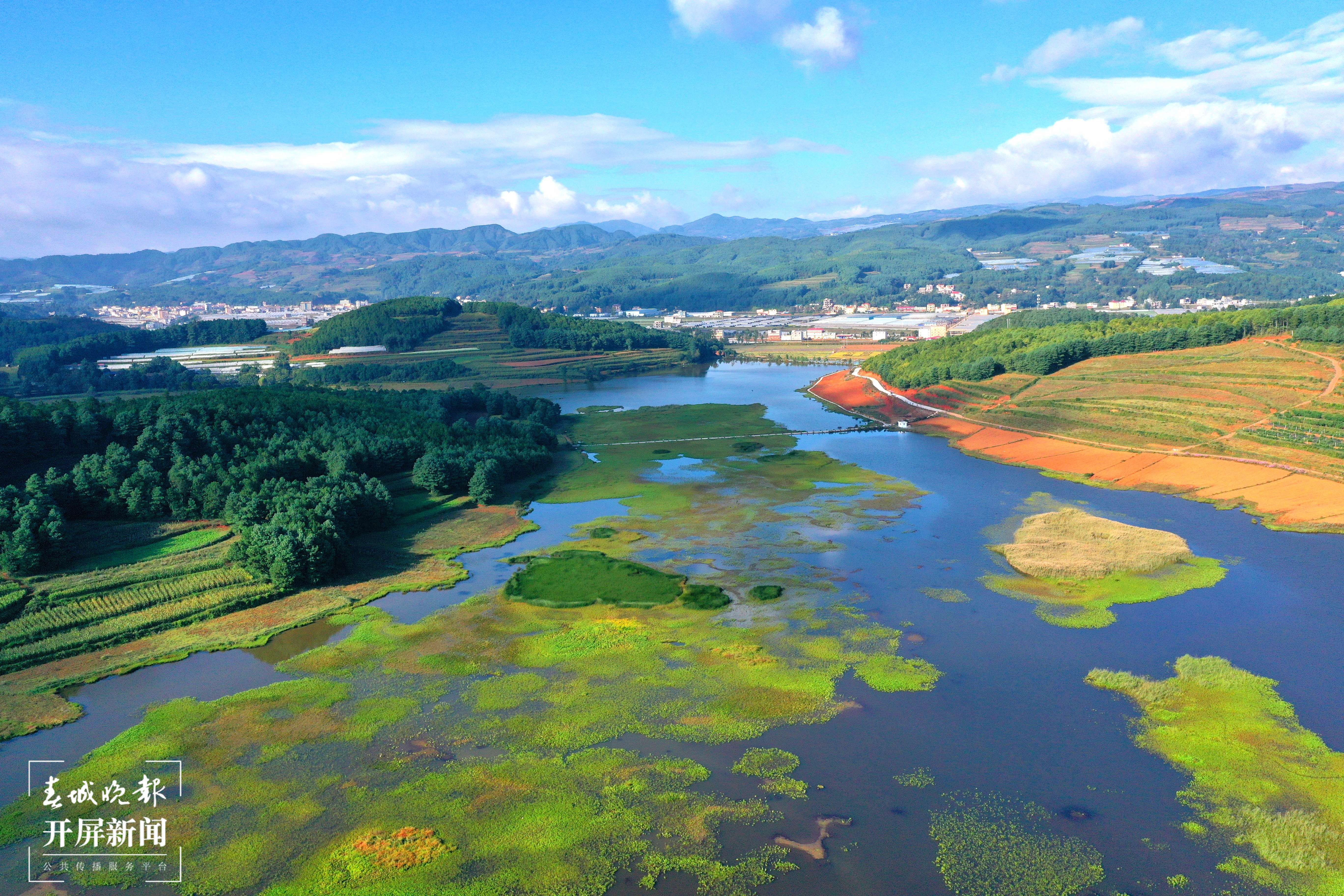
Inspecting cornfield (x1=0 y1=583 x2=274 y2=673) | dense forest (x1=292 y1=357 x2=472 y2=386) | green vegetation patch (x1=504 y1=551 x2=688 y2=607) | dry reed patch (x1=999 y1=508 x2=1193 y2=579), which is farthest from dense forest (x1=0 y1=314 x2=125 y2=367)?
dry reed patch (x1=999 y1=508 x2=1193 y2=579)

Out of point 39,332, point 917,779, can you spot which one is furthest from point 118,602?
point 39,332

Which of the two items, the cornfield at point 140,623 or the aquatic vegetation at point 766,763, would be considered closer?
the aquatic vegetation at point 766,763

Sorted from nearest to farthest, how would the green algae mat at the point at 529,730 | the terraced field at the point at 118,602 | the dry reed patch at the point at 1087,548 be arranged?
the green algae mat at the point at 529,730 → the terraced field at the point at 118,602 → the dry reed patch at the point at 1087,548

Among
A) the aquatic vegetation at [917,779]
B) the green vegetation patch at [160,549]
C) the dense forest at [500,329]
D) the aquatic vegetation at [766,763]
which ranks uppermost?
the dense forest at [500,329]

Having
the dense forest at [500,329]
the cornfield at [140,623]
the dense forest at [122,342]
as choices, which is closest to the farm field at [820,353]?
the dense forest at [500,329]

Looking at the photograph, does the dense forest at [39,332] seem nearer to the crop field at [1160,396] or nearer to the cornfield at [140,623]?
the cornfield at [140,623]

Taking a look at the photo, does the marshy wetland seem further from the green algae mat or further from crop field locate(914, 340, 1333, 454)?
crop field locate(914, 340, 1333, 454)

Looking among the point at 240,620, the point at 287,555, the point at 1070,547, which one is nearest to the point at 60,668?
the point at 240,620

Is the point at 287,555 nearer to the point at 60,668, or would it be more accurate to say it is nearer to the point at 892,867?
the point at 60,668
